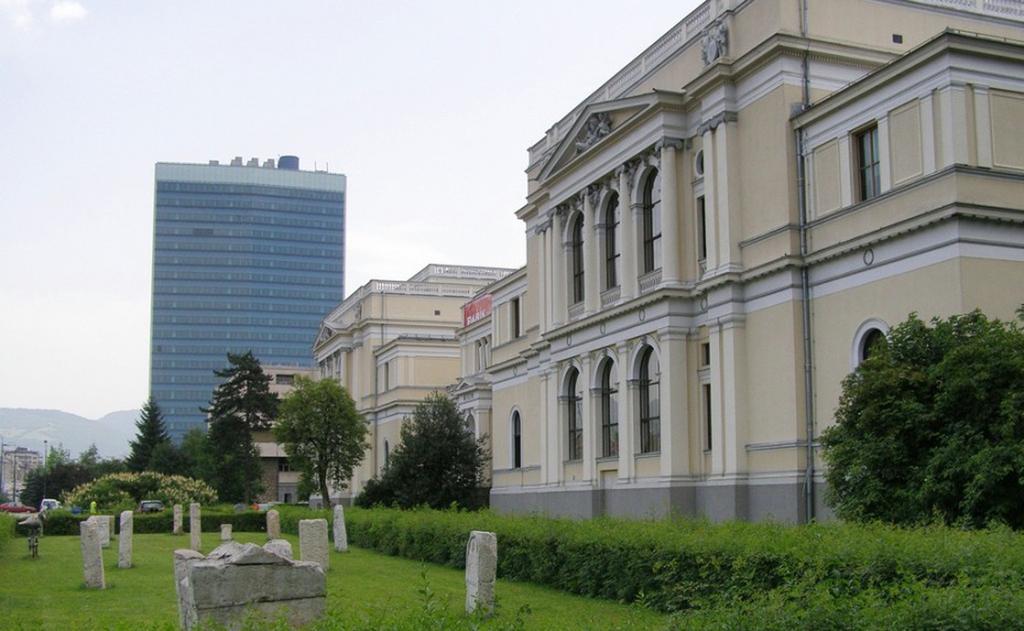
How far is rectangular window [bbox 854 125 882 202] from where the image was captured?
2822 centimetres

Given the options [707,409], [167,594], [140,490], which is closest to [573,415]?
[707,409]

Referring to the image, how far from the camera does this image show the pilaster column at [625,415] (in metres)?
36.9

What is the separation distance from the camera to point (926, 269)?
25.9 metres

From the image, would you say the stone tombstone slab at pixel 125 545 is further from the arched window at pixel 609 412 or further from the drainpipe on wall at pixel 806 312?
the drainpipe on wall at pixel 806 312

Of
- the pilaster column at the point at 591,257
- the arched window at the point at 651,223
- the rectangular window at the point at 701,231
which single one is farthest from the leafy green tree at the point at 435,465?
the rectangular window at the point at 701,231

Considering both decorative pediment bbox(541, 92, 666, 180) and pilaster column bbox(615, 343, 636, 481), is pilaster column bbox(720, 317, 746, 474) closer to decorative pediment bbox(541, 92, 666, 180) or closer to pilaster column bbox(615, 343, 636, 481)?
pilaster column bbox(615, 343, 636, 481)

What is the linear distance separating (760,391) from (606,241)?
389 inches

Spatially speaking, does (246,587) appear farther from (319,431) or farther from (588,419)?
(319,431)

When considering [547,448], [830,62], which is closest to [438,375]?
[547,448]

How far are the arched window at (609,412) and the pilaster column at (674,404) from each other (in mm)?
3901

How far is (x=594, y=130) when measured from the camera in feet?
130

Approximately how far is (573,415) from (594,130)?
1041 cm

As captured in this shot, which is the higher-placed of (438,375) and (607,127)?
(607,127)

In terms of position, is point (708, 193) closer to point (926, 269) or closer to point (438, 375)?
point (926, 269)
